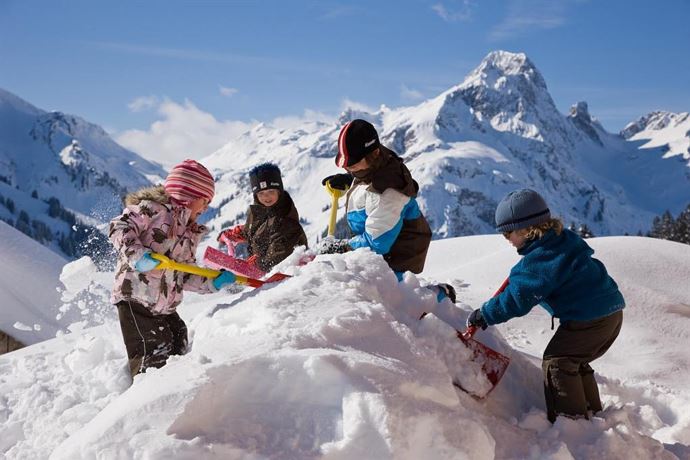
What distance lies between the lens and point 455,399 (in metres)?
2.40

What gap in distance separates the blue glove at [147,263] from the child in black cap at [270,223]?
207cm

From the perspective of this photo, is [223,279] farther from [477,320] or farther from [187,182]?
[477,320]

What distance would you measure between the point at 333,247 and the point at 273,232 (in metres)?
1.61

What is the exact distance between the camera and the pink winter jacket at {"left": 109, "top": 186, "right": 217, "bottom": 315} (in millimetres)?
3547

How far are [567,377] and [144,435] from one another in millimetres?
2128

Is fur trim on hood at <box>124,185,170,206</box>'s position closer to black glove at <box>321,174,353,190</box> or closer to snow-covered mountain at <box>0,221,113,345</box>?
black glove at <box>321,174,353,190</box>

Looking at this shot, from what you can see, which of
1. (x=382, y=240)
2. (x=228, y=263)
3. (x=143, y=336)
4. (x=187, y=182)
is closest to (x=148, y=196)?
(x=187, y=182)

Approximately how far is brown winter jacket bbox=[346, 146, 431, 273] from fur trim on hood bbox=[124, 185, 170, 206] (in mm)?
1261

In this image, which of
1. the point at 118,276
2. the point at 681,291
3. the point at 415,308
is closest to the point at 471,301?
the point at 681,291

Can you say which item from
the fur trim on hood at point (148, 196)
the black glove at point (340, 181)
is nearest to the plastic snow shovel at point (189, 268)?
the fur trim on hood at point (148, 196)

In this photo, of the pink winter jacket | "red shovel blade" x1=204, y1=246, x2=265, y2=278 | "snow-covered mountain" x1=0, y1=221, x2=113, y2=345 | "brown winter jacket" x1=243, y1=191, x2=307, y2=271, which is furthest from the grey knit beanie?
"snow-covered mountain" x1=0, y1=221, x2=113, y2=345

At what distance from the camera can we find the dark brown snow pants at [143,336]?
3678 mm

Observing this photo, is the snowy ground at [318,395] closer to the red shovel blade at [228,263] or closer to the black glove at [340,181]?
the red shovel blade at [228,263]

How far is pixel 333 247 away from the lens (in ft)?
13.0
